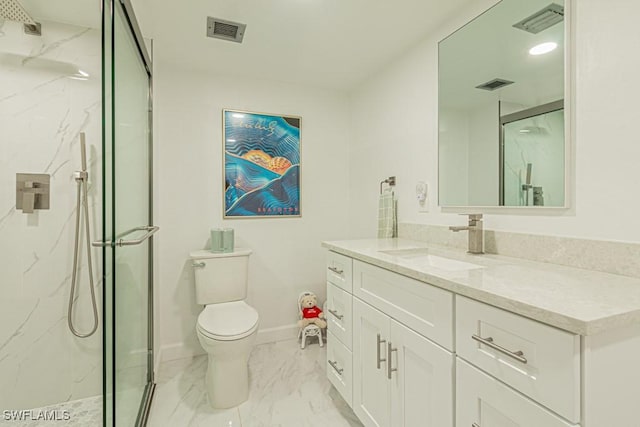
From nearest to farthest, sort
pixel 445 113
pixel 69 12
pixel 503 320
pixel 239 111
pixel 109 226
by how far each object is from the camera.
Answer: pixel 503 320, pixel 109 226, pixel 69 12, pixel 445 113, pixel 239 111

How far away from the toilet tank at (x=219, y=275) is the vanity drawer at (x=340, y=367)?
0.80 metres

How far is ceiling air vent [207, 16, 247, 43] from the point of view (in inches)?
71.6

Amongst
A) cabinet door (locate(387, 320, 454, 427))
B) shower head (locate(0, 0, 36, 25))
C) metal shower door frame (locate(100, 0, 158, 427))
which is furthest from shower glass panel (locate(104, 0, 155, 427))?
cabinet door (locate(387, 320, 454, 427))

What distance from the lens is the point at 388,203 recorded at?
220 centimetres

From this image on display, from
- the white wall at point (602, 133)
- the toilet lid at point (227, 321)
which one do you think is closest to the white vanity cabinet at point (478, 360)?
the white wall at point (602, 133)

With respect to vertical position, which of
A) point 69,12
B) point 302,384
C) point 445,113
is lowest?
point 302,384

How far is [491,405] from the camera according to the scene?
87 cm

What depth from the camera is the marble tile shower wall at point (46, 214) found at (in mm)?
1604

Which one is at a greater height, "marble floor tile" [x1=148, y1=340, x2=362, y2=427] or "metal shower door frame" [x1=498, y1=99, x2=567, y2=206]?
"metal shower door frame" [x1=498, y1=99, x2=567, y2=206]

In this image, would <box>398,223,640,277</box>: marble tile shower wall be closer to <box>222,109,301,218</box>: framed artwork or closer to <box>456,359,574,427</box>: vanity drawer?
<box>456,359,574,427</box>: vanity drawer

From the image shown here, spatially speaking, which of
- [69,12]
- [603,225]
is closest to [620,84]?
[603,225]

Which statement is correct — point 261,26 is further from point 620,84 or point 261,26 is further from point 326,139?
point 620,84

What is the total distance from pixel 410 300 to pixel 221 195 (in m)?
1.79

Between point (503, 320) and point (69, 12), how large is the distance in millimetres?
2288
